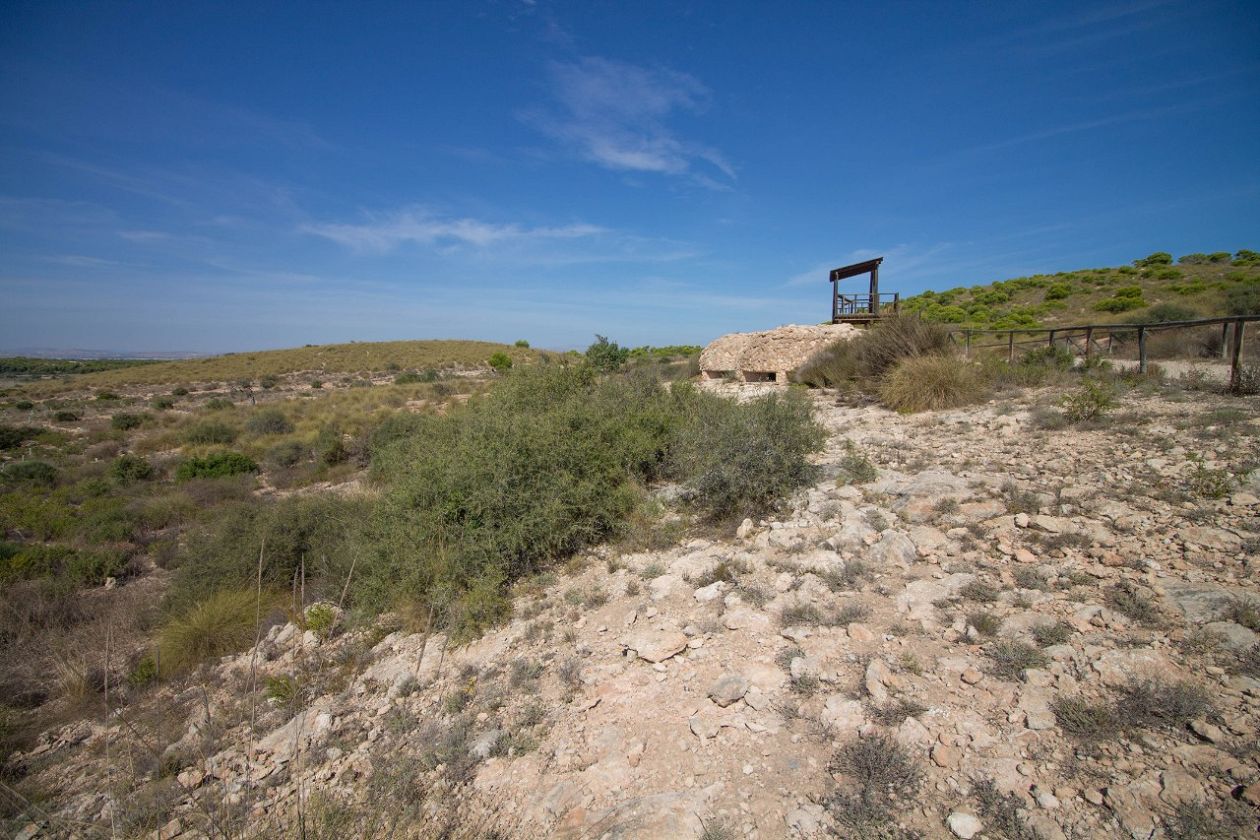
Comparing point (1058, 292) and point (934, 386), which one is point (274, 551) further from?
point (1058, 292)

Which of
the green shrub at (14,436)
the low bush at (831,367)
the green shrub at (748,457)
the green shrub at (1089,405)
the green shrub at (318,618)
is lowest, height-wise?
the green shrub at (318,618)

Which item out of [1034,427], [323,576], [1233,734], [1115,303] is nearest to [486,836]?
[1233,734]

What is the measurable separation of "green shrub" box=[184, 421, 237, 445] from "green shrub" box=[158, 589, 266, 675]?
13169 millimetres

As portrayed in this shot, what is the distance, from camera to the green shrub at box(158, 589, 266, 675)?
16.5 ft

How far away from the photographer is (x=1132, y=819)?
1.97 meters

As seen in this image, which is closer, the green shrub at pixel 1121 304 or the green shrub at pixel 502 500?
the green shrub at pixel 502 500

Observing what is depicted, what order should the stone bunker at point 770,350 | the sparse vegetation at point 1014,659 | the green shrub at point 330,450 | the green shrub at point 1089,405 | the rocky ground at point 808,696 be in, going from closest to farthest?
the rocky ground at point 808,696, the sparse vegetation at point 1014,659, the green shrub at point 1089,405, the green shrub at point 330,450, the stone bunker at point 770,350

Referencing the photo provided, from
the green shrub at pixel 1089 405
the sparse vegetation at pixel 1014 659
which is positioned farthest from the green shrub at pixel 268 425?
the green shrub at pixel 1089 405

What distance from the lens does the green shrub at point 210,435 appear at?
15996mm

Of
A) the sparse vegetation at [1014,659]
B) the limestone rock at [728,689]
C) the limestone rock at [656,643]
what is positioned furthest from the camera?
the limestone rock at [656,643]

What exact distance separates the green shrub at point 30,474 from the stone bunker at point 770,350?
1770cm

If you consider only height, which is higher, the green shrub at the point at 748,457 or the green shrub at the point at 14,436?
the green shrub at the point at 748,457

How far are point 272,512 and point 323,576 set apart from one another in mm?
1522

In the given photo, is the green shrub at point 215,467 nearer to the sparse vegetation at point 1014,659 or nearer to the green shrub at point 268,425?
the green shrub at point 268,425
